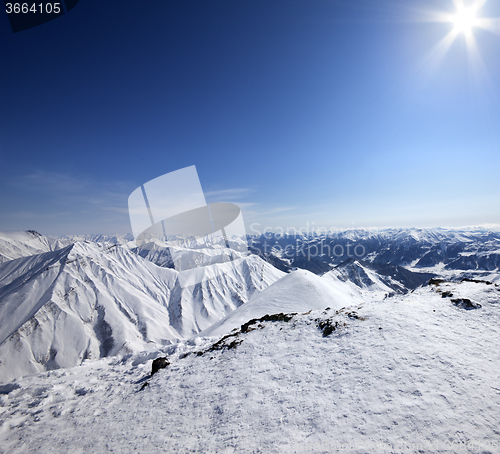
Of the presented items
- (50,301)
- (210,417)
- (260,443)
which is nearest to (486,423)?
(260,443)

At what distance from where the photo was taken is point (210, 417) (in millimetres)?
9633

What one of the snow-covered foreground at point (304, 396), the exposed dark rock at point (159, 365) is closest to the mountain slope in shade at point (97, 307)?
the exposed dark rock at point (159, 365)

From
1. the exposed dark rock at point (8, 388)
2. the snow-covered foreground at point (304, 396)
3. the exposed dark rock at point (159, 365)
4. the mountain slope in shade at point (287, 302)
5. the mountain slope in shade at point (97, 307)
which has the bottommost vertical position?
the mountain slope in shade at point (97, 307)

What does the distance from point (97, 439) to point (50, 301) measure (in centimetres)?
14751

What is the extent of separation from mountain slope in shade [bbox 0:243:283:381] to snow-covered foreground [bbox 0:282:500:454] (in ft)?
362

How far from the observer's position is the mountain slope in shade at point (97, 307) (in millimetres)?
98062

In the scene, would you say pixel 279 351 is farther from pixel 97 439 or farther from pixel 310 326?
pixel 97 439

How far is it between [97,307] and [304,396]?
155m

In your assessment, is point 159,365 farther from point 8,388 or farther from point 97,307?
point 97,307

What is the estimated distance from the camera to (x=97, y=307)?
124625mm

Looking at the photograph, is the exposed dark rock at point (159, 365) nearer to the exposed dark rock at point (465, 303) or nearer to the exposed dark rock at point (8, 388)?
the exposed dark rock at point (8, 388)

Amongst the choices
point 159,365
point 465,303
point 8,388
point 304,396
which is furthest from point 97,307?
point 465,303

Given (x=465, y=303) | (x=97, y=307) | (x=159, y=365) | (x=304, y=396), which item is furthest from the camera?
(x=97, y=307)

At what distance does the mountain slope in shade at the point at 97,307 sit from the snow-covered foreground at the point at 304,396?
110393 millimetres
